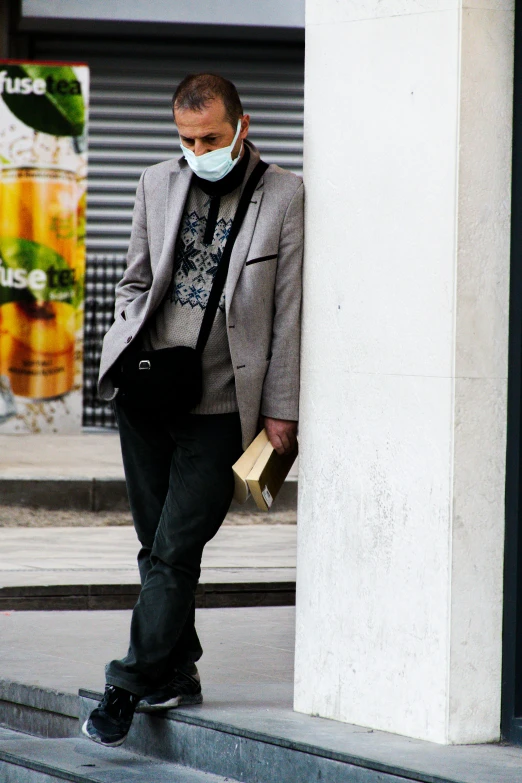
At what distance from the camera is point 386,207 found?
4.22 metres

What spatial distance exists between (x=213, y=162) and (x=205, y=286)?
0.36 m

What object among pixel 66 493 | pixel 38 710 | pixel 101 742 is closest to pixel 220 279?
pixel 101 742

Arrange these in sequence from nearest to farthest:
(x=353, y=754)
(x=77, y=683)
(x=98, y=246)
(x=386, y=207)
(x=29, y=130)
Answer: (x=353, y=754), (x=386, y=207), (x=77, y=683), (x=29, y=130), (x=98, y=246)

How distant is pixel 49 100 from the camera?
41.2 feet

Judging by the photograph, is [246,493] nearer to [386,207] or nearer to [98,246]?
[386,207]

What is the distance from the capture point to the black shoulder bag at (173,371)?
431 cm

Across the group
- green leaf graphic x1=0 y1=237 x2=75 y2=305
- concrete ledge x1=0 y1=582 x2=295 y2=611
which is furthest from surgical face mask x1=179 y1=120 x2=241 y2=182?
green leaf graphic x1=0 y1=237 x2=75 y2=305

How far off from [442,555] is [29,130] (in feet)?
30.5

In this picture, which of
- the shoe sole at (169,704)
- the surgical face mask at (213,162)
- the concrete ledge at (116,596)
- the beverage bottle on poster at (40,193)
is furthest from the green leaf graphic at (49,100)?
the shoe sole at (169,704)

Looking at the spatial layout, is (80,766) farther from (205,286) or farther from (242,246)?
(242,246)

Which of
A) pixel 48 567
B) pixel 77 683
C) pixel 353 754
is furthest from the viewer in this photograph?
pixel 48 567

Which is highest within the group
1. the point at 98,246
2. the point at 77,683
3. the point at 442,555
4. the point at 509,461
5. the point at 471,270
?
the point at 98,246

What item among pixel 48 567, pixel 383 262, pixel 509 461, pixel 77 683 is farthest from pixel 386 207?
pixel 48 567

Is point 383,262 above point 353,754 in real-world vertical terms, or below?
above
